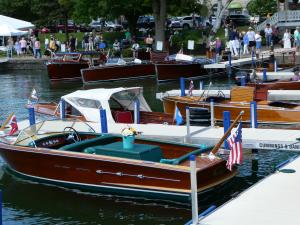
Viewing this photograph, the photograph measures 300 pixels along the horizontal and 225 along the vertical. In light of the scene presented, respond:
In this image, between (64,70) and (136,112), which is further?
(64,70)

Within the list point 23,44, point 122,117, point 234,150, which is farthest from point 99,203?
point 23,44

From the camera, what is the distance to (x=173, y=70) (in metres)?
36.2

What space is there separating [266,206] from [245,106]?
442 inches

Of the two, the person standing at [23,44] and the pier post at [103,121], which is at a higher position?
the person standing at [23,44]

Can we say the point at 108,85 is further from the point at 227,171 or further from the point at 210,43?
the point at 227,171

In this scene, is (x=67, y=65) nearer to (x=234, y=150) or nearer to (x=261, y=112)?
(x=261, y=112)

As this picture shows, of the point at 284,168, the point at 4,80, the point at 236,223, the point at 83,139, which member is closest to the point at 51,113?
the point at 83,139

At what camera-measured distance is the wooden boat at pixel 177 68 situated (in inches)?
1422

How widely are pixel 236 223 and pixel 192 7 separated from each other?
43865mm

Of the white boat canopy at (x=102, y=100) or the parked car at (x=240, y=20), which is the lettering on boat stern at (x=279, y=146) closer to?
the white boat canopy at (x=102, y=100)

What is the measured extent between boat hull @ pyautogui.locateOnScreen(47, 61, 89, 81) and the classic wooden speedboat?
22960mm

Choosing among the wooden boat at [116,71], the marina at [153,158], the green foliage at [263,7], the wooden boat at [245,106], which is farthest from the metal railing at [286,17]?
the wooden boat at [245,106]

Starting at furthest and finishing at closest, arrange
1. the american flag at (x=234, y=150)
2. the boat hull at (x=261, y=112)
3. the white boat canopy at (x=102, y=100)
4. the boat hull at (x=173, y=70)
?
the boat hull at (x=173, y=70), the boat hull at (x=261, y=112), the white boat canopy at (x=102, y=100), the american flag at (x=234, y=150)

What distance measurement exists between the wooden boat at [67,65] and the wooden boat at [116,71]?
1.85m
